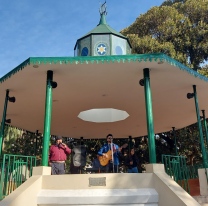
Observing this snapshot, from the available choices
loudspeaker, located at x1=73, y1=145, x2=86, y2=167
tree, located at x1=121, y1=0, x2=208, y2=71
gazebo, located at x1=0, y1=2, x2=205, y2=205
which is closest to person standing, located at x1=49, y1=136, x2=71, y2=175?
gazebo, located at x1=0, y1=2, x2=205, y2=205

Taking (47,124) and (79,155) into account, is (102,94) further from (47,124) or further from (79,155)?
(47,124)

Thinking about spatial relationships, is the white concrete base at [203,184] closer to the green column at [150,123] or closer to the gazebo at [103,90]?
the gazebo at [103,90]

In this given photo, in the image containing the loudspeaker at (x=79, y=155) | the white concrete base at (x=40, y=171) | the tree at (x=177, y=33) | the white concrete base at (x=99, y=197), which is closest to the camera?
the white concrete base at (x=99, y=197)

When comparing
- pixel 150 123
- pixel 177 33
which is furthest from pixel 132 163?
pixel 177 33

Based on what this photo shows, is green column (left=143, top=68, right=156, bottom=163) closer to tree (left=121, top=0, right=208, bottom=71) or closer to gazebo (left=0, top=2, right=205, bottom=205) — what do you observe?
gazebo (left=0, top=2, right=205, bottom=205)

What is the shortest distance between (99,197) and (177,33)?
15.1 metres

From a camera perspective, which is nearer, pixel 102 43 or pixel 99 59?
pixel 99 59

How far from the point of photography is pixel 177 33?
1727 centimetres

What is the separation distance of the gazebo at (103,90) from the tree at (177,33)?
5.87 metres

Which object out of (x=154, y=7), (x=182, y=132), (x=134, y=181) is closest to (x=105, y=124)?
(x=182, y=132)

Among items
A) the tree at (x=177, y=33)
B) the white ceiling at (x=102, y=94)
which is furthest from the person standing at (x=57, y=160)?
the tree at (x=177, y=33)

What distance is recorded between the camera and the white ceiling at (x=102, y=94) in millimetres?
6953

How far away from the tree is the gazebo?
5.87 m

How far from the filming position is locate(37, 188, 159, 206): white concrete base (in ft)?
16.1
